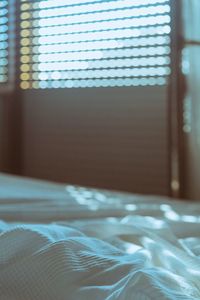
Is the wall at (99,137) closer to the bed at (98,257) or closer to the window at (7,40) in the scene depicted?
the window at (7,40)

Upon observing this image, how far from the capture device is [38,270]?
0.64 meters

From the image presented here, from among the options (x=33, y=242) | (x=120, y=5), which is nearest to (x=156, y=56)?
(x=120, y=5)

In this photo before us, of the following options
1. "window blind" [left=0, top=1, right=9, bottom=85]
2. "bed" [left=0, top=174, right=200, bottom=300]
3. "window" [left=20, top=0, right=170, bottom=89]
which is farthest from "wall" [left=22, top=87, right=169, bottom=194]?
"bed" [left=0, top=174, right=200, bottom=300]

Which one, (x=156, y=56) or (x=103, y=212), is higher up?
(x=156, y=56)

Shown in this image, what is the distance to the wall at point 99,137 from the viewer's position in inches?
103

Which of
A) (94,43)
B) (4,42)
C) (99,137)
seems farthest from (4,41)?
(99,137)

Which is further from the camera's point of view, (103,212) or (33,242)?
(103,212)

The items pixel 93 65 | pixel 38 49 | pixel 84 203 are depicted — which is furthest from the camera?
pixel 38 49

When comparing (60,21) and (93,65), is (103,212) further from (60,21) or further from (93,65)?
(60,21)

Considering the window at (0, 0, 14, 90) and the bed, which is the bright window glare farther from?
the bed

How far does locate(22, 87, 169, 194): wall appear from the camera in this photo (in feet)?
8.60

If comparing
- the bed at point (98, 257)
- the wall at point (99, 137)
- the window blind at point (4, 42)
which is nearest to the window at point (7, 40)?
the window blind at point (4, 42)

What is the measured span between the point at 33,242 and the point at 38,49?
7.63ft

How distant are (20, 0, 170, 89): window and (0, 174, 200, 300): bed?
1.47 meters
